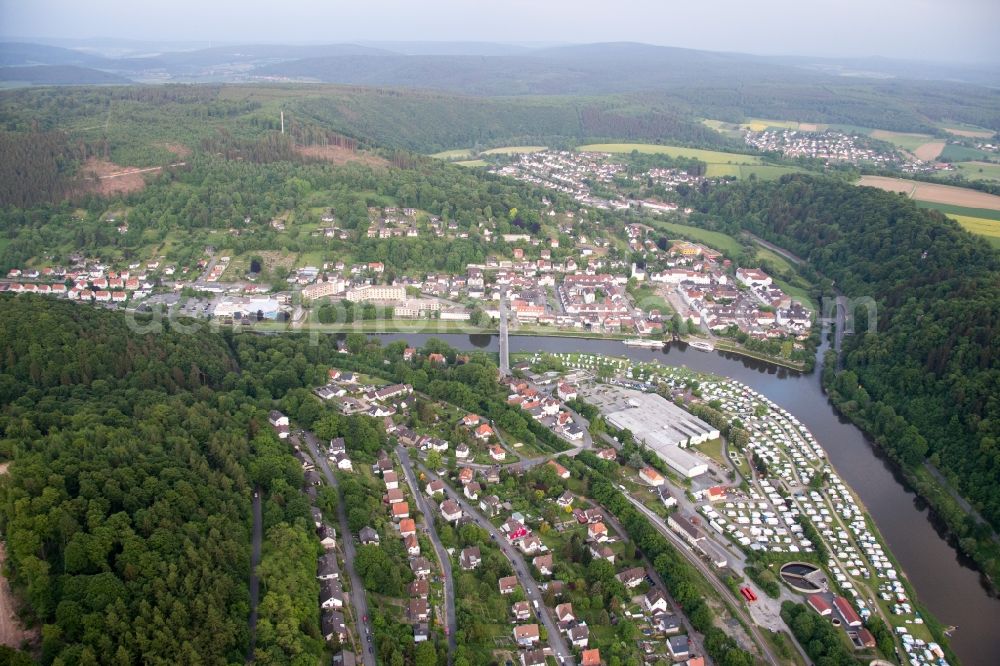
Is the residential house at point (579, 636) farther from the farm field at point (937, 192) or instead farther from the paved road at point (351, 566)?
the farm field at point (937, 192)

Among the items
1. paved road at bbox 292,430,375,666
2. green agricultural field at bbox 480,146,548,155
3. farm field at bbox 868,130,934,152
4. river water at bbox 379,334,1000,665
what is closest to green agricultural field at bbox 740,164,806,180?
green agricultural field at bbox 480,146,548,155

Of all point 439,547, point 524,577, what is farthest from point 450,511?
point 524,577

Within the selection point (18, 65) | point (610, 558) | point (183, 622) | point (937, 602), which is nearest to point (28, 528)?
point (183, 622)

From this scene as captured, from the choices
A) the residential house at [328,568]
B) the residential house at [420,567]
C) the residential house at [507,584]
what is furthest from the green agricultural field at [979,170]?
the residential house at [328,568]

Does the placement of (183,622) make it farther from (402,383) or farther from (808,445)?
(808,445)

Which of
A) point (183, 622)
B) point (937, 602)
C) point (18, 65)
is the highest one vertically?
point (18, 65)

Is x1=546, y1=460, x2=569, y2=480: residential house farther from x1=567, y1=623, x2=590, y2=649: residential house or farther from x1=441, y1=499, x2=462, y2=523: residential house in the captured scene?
x1=567, y1=623, x2=590, y2=649: residential house
